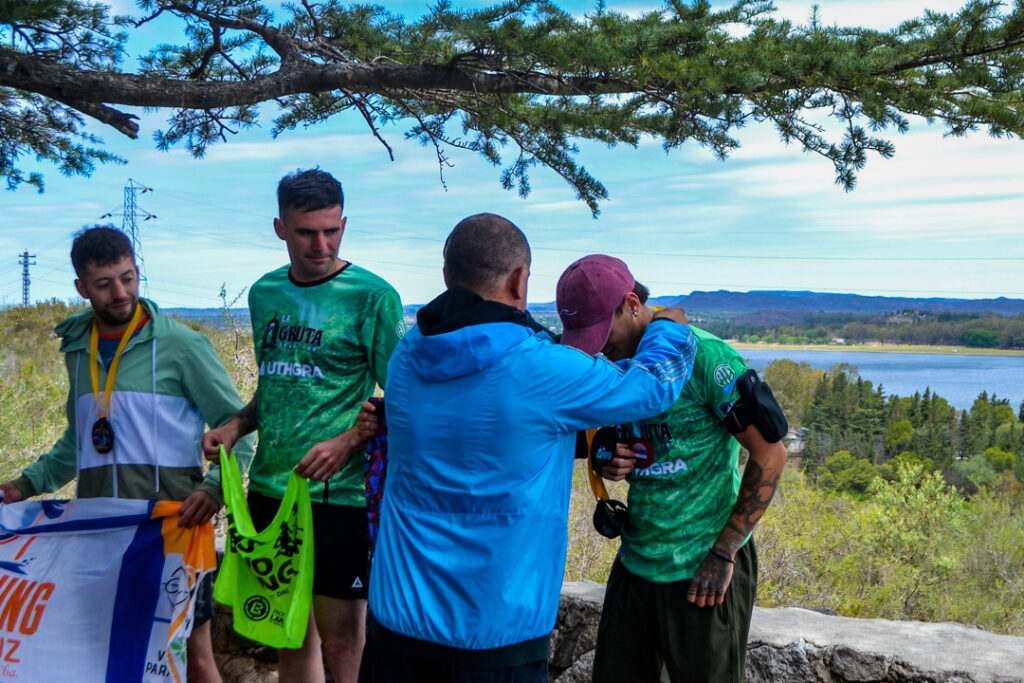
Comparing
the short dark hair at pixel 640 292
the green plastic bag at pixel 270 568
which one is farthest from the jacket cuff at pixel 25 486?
the short dark hair at pixel 640 292

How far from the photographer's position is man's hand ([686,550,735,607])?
2.37m

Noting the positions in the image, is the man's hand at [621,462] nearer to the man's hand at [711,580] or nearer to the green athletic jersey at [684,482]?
the green athletic jersey at [684,482]

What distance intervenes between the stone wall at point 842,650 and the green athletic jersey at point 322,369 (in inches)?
49.1

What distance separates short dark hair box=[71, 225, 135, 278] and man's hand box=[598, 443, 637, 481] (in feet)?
5.68

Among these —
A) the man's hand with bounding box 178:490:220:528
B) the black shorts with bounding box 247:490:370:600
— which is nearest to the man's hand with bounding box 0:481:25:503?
the man's hand with bounding box 178:490:220:528

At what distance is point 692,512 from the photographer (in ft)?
7.98

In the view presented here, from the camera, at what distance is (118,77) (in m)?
5.15

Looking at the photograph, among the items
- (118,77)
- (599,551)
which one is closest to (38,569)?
(118,77)

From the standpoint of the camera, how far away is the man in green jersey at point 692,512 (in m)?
2.31

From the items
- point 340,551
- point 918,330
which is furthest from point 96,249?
point 918,330

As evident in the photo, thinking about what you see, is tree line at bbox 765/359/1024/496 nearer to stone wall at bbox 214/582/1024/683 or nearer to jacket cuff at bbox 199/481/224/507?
stone wall at bbox 214/582/1024/683

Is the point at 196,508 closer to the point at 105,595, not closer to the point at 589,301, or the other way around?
the point at 105,595

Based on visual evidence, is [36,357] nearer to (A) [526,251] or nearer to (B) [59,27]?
(B) [59,27]

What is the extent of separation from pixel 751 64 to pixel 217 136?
3.98m
